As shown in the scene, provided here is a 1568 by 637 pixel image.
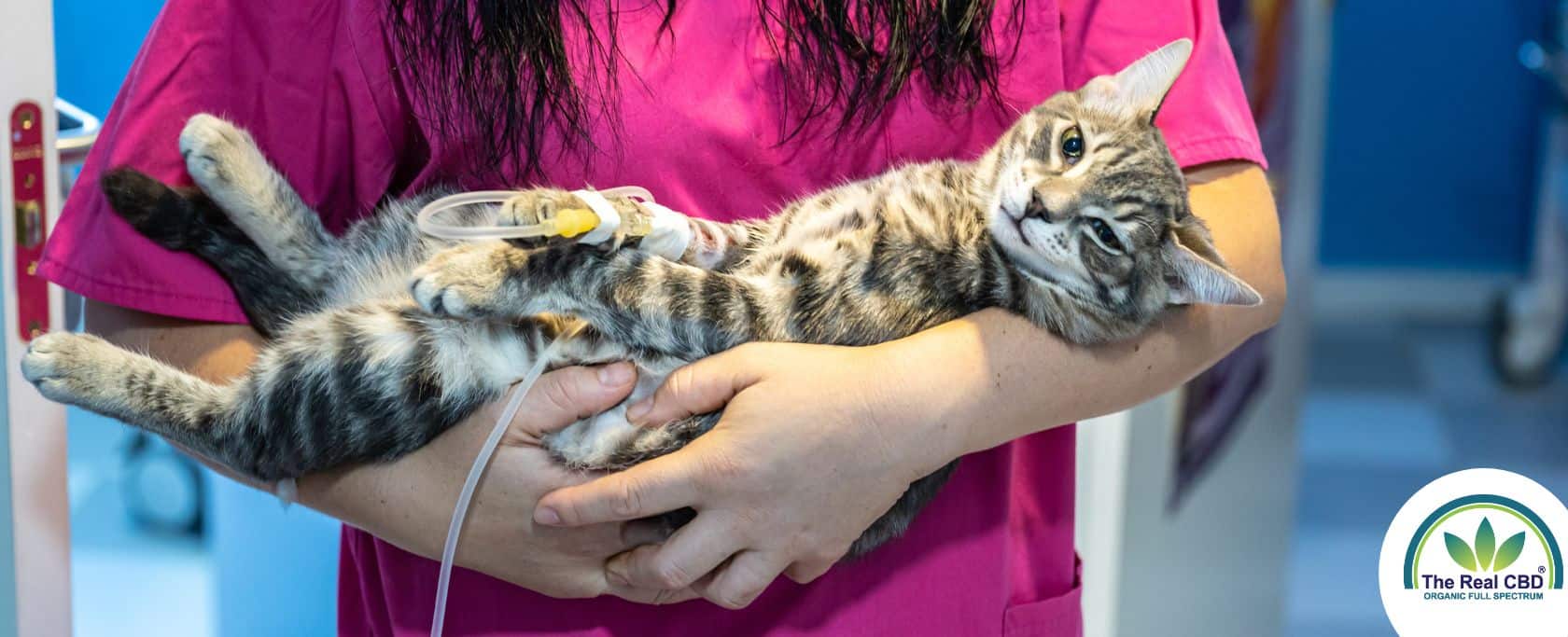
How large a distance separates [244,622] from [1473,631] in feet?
4.92

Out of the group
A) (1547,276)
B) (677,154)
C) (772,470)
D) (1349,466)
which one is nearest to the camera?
(772,470)

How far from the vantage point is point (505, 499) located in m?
0.98

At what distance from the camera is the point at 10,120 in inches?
45.7

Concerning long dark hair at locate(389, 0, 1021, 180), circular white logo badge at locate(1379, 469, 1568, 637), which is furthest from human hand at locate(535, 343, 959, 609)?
circular white logo badge at locate(1379, 469, 1568, 637)

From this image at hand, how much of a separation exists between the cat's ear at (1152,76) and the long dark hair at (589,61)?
11 centimetres

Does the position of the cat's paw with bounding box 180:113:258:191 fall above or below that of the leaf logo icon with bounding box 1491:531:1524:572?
above

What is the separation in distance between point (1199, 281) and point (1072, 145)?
199 mm

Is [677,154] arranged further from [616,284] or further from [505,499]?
[505,499]

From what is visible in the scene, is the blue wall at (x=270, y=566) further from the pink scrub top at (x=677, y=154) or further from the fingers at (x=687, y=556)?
the fingers at (x=687, y=556)

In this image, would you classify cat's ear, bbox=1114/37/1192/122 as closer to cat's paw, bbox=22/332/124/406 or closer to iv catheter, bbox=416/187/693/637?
iv catheter, bbox=416/187/693/637

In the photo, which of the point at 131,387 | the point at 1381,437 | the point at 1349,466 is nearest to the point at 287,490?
the point at 131,387

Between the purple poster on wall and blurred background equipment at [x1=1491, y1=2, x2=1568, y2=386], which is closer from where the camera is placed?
the purple poster on wall

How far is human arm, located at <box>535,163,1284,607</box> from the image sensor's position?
36.4 inches

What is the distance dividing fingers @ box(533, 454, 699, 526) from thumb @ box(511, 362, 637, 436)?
0.06 m
